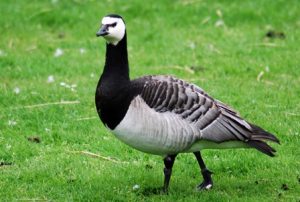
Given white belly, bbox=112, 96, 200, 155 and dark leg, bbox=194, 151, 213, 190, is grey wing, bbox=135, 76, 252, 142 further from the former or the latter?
dark leg, bbox=194, 151, 213, 190

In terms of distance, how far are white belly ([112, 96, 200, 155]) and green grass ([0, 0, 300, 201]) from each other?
582 mm

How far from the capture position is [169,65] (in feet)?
37.0

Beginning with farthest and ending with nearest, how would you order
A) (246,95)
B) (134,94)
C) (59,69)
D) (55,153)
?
1. (59,69)
2. (246,95)
3. (55,153)
4. (134,94)

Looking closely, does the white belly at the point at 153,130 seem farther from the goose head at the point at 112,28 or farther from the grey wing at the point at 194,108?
the goose head at the point at 112,28

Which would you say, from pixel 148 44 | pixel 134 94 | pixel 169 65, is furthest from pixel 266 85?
pixel 134 94

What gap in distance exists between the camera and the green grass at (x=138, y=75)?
23.3 ft

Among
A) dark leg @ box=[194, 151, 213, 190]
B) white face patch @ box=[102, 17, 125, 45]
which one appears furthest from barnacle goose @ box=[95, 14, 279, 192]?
dark leg @ box=[194, 151, 213, 190]

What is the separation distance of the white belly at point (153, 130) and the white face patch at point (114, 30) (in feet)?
2.10

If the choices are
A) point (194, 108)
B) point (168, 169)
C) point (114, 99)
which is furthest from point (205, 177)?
point (114, 99)

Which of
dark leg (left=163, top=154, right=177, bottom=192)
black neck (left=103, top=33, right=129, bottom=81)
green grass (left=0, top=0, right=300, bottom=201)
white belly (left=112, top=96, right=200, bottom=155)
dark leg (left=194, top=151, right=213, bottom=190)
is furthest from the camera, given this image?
green grass (left=0, top=0, right=300, bottom=201)

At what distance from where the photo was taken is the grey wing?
6.50 metres

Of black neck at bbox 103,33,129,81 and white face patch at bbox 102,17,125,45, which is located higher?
white face patch at bbox 102,17,125,45

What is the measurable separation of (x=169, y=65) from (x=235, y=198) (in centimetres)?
489

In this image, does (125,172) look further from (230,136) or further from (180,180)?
(230,136)
